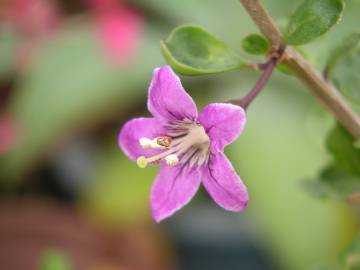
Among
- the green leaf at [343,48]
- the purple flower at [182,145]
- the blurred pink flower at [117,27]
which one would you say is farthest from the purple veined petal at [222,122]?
the blurred pink flower at [117,27]

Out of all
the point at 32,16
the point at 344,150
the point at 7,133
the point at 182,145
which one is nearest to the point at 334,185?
the point at 344,150

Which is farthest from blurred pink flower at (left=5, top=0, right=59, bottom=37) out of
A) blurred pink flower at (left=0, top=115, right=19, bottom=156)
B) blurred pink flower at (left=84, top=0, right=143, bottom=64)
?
blurred pink flower at (left=0, top=115, right=19, bottom=156)

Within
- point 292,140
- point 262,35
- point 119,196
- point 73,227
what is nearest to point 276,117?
point 292,140

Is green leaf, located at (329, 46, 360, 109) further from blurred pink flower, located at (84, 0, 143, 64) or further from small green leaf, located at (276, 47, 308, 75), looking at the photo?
blurred pink flower, located at (84, 0, 143, 64)

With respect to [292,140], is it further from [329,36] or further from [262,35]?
[262,35]

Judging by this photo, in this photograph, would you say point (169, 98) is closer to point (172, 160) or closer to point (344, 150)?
point (172, 160)

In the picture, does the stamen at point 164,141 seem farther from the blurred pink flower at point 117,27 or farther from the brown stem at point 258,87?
the blurred pink flower at point 117,27
